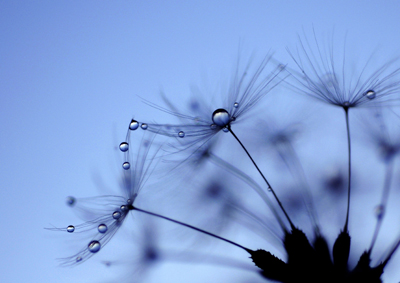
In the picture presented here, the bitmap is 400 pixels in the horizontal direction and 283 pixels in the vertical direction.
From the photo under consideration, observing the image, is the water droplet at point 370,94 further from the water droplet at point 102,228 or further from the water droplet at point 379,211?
the water droplet at point 102,228

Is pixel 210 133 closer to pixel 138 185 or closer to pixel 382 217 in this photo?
pixel 138 185

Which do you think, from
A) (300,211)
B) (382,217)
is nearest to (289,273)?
(300,211)

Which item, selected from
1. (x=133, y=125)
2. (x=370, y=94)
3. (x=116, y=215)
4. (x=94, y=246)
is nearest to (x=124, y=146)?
(x=133, y=125)

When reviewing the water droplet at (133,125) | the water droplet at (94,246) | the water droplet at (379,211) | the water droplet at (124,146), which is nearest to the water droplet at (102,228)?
the water droplet at (94,246)

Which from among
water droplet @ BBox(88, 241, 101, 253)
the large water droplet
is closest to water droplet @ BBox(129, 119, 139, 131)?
the large water droplet

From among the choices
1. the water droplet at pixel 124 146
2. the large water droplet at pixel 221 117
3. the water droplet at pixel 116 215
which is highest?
the large water droplet at pixel 221 117

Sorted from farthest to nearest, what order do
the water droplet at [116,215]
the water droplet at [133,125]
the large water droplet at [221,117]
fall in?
the water droplet at [116,215]
the water droplet at [133,125]
the large water droplet at [221,117]

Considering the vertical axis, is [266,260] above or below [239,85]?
below
